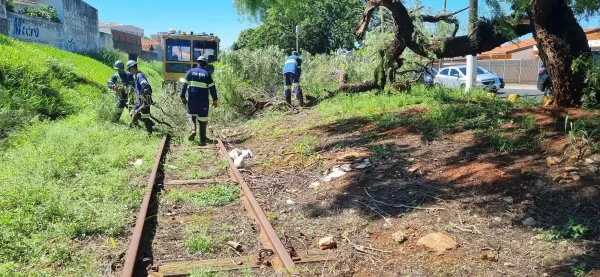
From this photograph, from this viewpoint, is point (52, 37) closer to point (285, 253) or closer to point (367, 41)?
point (367, 41)

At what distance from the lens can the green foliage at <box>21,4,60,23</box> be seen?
24.1 metres

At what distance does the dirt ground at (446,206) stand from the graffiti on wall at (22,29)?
17.4 metres

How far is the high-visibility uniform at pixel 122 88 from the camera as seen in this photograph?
1127 cm

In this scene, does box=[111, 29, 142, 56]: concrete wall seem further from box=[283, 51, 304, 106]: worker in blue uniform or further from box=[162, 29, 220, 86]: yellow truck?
box=[283, 51, 304, 106]: worker in blue uniform

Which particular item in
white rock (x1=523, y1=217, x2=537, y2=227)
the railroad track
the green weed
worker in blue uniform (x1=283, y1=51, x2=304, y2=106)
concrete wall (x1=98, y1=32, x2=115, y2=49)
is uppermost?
concrete wall (x1=98, y1=32, x2=115, y2=49)

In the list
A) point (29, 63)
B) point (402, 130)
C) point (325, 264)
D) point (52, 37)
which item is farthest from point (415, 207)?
point (52, 37)

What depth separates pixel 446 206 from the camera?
5.05 m

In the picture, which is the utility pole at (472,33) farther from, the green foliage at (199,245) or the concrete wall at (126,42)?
the concrete wall at (126,42)

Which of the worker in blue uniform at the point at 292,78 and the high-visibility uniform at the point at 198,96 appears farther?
the worker in blue uniform at the point at 292,78

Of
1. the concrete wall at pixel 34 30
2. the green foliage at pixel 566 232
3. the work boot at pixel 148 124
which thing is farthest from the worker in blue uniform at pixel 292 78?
the concrete wall at pixel 34 30

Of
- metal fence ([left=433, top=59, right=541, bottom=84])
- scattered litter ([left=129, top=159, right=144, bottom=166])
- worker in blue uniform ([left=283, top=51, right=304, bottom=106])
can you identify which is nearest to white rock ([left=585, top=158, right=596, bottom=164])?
scattered litter ([left=129, top=159, right=144, bottom=166])

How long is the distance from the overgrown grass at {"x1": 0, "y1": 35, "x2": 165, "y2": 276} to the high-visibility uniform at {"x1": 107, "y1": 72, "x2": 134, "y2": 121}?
0.30 metres

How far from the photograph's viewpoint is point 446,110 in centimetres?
896

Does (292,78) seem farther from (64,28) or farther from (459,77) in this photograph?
(64,28)
